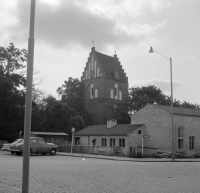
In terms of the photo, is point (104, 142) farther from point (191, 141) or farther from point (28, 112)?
point (28, 112)

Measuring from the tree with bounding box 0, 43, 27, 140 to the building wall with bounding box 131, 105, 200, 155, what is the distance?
58.4 feet

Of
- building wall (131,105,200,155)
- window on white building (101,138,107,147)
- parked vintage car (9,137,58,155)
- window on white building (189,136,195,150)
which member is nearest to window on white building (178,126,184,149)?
building wall (131,105,200,155)

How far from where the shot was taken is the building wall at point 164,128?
121 ft

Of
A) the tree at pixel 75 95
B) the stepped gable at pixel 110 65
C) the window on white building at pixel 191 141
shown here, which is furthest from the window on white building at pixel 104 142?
the stepped gable at pixel 110 65

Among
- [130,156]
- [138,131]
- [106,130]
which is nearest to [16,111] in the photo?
[106,130]

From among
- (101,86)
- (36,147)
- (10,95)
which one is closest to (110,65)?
(101,86)

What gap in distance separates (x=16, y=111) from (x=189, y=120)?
23.5 m

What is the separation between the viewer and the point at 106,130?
41.4m

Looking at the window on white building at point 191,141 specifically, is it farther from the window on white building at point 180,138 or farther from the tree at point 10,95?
the tree at point 10,95

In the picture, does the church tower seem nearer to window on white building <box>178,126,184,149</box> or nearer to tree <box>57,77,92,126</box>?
tree <box>57,77,92,126</box>

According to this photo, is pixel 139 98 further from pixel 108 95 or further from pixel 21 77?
pixel 21 77

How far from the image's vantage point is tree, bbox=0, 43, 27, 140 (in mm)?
44000

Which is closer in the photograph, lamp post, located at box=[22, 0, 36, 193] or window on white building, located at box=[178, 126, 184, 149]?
lamp post, located at box=[22, 0, 36, 193]

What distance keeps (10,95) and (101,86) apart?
37.2 meters
